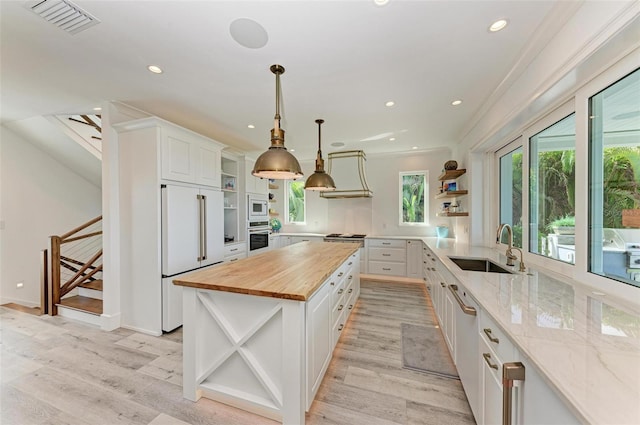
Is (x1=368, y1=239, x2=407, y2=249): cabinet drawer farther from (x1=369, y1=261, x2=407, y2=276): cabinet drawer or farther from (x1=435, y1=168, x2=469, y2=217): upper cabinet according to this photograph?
(x1=435, y1=168, x2=469, y2=217): upper cabinet

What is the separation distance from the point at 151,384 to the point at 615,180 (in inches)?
143

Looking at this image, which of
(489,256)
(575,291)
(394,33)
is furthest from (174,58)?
(489,256)

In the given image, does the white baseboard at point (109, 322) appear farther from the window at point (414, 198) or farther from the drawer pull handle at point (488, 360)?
the window at point (414, 198)

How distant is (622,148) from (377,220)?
4217 mm

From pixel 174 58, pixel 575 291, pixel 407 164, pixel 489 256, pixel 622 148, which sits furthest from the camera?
pixel 407 164

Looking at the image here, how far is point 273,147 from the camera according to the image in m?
2.10

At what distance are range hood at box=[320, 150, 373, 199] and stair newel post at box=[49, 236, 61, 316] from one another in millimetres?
4510

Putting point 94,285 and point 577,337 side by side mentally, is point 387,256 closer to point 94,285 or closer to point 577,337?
point 577,337

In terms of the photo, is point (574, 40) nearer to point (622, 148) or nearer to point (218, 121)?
point (622, 148)

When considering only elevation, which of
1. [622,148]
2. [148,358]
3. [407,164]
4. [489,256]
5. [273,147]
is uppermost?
[407,164]

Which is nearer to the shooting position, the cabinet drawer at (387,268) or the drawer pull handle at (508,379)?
the drawer pull handle at (508,379)

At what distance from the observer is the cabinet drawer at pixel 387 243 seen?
4852mm

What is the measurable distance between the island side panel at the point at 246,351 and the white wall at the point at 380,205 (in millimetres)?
4292

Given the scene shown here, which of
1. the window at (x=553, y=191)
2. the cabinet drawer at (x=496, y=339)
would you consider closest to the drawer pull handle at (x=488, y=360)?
the cabinet drawer at (x=496, y=339)
